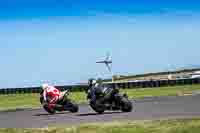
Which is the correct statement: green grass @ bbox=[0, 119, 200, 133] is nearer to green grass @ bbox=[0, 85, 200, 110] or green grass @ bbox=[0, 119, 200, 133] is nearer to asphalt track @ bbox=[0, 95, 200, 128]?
asphalt track @ bbox=[0, 95, 200, 128]

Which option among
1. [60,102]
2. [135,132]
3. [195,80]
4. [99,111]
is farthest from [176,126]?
[195,80]

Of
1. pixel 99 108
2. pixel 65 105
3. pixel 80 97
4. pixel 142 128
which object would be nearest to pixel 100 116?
pixel 99 108

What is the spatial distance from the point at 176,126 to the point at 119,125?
2.04 meters

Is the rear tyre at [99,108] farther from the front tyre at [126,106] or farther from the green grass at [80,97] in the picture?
the green grass at [80,97]

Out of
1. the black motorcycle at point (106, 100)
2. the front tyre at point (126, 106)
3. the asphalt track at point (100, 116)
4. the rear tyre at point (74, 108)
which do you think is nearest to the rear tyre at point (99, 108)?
the black motorcycle at point (106, 100)

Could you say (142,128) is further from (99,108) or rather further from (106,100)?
(106,100)

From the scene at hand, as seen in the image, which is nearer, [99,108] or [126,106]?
[126,106]

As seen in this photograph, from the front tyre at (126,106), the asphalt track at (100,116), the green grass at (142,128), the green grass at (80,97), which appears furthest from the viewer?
the green grass at (80,97)

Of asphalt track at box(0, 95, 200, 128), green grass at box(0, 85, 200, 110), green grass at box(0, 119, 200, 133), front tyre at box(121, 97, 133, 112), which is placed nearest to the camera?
green grass at box(0, 119, 200, 133)

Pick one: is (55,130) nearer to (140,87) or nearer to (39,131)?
(39,131)

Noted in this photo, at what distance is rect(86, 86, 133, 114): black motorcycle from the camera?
Result: 85.5 ft

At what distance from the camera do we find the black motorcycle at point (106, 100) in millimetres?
26047

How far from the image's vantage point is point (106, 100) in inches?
1037

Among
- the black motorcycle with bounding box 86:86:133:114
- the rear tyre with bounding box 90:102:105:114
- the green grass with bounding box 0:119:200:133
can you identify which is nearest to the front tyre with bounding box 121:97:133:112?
the black motorcycle with bounding box 86:86:133:114
